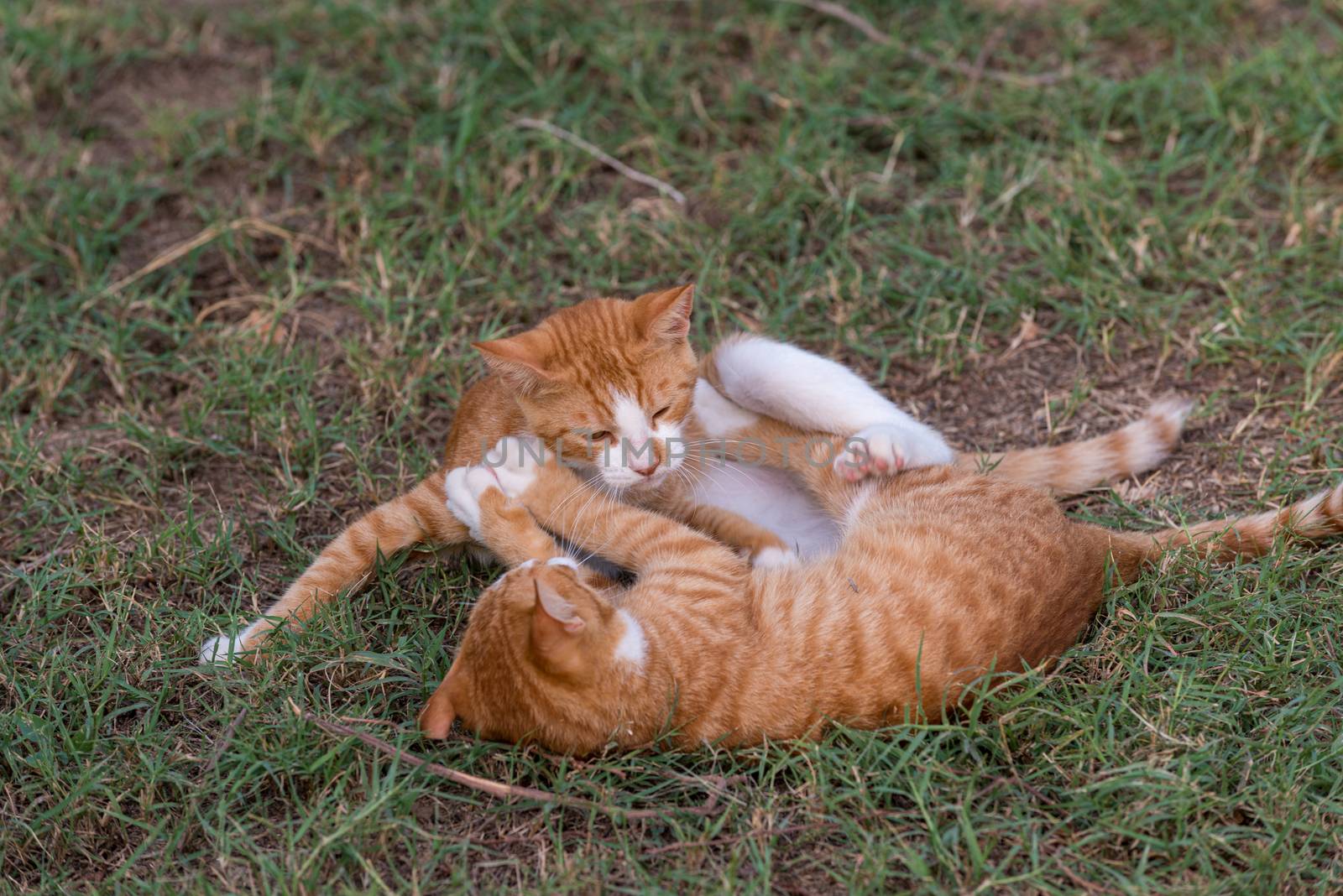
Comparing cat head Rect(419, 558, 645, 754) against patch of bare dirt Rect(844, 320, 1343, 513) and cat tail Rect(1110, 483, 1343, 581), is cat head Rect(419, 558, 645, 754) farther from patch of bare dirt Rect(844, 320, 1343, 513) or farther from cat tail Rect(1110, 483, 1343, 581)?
patch of bare dirt Rect(844, 320, 1343, 513)

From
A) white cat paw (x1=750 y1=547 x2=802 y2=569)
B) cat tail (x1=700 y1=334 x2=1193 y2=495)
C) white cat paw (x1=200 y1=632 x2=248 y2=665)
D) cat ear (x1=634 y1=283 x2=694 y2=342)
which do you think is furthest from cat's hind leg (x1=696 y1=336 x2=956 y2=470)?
white cat paw (x1=200 y1=632 x2=248 y2=665)

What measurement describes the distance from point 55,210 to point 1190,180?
4.08 meters

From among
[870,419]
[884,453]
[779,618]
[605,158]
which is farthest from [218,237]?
[779,618]

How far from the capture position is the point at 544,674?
2529mm

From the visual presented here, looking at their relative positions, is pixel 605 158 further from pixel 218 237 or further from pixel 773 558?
pixel 773 558

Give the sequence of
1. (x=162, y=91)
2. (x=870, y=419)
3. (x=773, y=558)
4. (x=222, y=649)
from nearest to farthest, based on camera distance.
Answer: (x=222, y=649) < (x=773, y=558) < (x=870, y=419) < (x=162, y=91)

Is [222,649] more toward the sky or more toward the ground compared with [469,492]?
more toward the ground

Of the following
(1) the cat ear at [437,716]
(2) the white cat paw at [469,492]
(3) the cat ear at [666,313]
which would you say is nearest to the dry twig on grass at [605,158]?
(3) the cat ear at [666,313]

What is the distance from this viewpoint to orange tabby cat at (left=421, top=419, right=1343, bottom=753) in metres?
2.57

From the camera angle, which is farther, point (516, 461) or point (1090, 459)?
point (1090, 459)

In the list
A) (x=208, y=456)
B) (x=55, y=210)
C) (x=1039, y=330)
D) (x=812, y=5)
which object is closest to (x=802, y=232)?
(x=1039, y=330)

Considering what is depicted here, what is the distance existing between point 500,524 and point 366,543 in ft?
1.33

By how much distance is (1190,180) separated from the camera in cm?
449

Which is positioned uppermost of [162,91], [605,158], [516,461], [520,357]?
[520,357]
